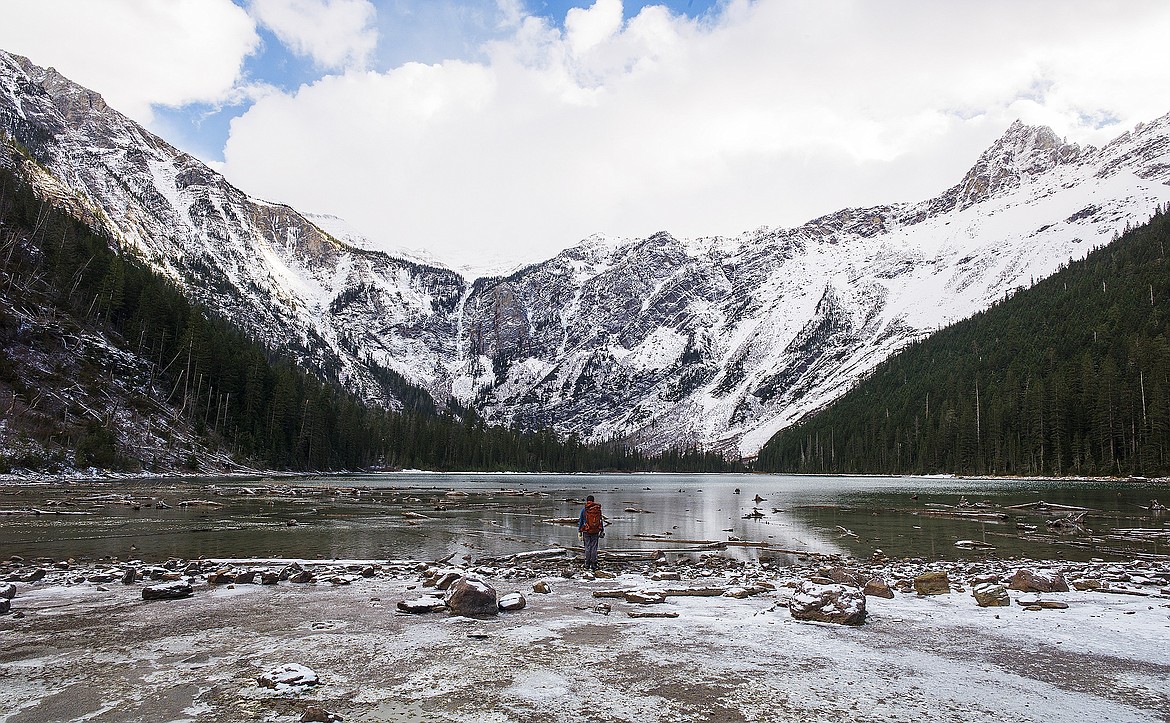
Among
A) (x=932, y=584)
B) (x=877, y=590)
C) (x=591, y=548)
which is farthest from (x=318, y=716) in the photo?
(x=591, y=548)

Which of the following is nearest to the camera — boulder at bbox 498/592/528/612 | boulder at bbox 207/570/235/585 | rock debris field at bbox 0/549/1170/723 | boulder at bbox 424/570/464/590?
rock debris field at bbox 0/549/1170/723

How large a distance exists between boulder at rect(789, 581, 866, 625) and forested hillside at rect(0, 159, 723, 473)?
237 ft

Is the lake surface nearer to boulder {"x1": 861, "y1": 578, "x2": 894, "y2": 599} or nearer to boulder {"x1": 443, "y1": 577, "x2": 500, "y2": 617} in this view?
boulder {"x1": 861, "y1": 578, "x2": 894, "y2": 599}

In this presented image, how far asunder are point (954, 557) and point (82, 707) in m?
26.1

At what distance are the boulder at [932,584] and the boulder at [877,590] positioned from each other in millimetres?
774

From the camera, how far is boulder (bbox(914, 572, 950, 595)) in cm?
1574

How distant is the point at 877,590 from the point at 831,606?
3.65 meters

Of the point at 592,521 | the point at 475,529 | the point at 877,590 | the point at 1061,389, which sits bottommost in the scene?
the point at 475,529

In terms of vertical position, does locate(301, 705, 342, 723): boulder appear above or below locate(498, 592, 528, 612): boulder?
above

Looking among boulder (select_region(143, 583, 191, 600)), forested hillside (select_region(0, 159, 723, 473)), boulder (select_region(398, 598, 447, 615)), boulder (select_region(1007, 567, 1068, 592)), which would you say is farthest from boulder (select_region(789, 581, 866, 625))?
forested hillside (select_region(0, 159, 723, 473))

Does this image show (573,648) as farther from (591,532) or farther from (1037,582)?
(1037,582)

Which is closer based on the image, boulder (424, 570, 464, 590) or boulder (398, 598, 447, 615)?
boulder (398, 598, 447, 615)

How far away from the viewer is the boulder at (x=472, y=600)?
12906 mm

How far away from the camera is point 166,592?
14172 mm
